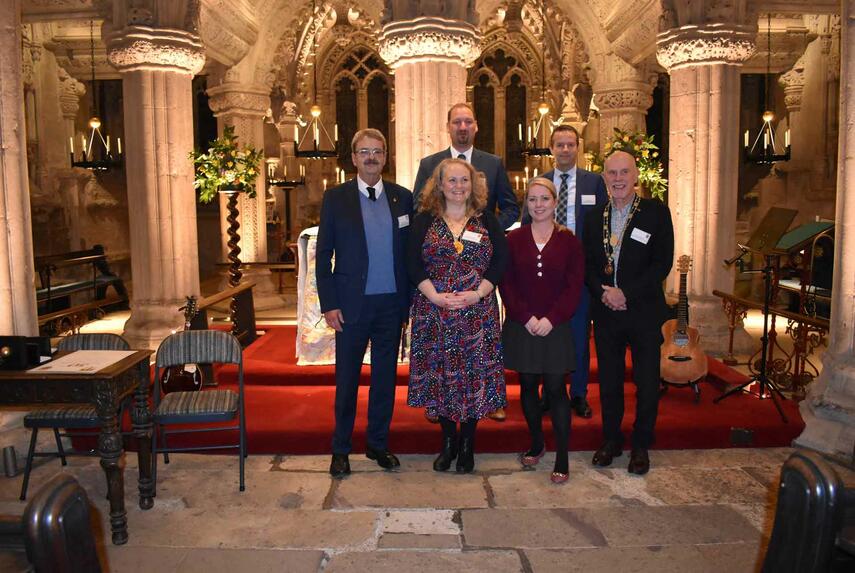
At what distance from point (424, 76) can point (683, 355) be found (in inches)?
130

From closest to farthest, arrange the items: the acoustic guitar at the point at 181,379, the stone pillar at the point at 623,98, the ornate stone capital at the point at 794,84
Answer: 1. the acoustic guitar at the point at 181,379
2. the stone pillar at the point at 623,98
3. the ornate stone capital at the point at 794,84

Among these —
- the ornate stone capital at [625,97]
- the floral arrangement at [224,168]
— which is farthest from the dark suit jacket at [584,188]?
the ornate stone capital at [625,97]

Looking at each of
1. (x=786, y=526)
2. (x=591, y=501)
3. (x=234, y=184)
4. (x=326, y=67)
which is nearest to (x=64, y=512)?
(x=786, y=526)

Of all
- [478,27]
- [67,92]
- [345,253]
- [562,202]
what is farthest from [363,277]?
[67,92]

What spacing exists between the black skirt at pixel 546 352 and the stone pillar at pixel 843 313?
1.73 meters

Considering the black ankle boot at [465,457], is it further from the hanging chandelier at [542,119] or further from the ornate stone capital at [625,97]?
the hanging chandelier at [542,119]

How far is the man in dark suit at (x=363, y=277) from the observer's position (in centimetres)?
416

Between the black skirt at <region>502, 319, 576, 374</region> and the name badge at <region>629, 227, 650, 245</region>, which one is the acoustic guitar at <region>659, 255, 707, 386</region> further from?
the black skirt at <region>502, 319, 576, 374</region>

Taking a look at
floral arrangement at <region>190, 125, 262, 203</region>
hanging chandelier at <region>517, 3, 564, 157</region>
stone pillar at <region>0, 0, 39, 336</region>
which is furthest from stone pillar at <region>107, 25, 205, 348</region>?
hanging chandelier at <region>517, 3, 564, 157</region>

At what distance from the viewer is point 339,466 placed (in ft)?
14.1

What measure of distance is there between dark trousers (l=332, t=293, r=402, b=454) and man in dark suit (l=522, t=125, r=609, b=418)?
3.92 feet

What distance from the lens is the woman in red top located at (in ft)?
13.1

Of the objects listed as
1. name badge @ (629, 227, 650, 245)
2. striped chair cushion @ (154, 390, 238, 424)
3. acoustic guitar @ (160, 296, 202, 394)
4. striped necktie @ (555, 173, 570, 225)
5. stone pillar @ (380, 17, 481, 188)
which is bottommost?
acoustic guitar @ (160, 296, 202, 394)

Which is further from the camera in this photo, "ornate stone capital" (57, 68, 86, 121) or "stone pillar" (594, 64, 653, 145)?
"ornate stone capital" (57, 68, 86, 121)
